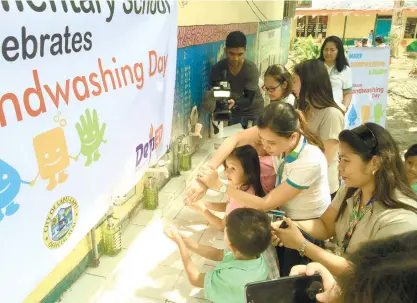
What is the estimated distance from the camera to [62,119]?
107cm

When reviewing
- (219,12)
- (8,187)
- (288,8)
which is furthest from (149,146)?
Answer: (288,8)

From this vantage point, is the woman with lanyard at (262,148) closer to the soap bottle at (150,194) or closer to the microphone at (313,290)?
the soap bottle at (150,194)

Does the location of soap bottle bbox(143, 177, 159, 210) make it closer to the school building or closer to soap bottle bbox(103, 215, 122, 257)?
soap bottle bbox(103, 215, 122, 257)

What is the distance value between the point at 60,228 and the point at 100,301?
0.68m

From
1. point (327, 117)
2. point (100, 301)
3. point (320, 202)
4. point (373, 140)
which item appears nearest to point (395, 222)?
point (373, 140)

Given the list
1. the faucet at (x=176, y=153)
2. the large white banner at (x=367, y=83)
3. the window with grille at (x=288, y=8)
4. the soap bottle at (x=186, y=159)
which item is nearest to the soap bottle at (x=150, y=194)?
the faucet at (x=176, y=153)

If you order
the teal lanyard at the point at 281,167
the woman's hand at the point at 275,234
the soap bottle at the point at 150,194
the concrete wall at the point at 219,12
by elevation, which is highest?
the concrete wall at the point at 219,12

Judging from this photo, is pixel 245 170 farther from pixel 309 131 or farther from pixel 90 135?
pixel 90 135

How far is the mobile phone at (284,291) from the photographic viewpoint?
1010 mm

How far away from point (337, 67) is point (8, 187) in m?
2.98

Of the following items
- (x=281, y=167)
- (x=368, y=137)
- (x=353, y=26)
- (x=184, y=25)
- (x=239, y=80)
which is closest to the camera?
(x=368, y=137)

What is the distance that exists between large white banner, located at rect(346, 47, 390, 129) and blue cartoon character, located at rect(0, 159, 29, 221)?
11.9 feet

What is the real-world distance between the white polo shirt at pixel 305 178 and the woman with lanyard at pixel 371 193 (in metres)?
0.18

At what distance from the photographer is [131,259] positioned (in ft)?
6.45
